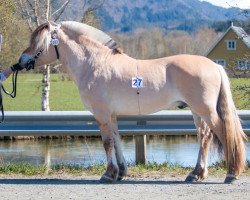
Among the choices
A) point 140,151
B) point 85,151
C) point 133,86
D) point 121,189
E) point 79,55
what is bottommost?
point 85,151

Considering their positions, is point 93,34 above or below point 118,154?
above

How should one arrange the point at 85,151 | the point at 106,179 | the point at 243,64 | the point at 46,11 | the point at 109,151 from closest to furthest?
the point at 106,179 → the point at 109,151 → the point at 243,64 → the point at 85,151 → the point at 46,11

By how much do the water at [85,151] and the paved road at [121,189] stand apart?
7.98ft

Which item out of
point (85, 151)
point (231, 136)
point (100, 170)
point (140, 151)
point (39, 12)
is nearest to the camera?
point (231, 136)

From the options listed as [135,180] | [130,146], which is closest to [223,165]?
[135,180]

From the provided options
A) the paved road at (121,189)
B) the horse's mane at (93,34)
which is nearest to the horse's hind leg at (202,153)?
the paved road at (121,189)

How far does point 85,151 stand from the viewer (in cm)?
1466

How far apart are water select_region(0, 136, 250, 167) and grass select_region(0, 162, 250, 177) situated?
1.28 meters

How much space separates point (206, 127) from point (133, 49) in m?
83.0

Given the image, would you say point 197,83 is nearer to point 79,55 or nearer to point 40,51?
point 79,55

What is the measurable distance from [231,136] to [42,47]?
2.97 m

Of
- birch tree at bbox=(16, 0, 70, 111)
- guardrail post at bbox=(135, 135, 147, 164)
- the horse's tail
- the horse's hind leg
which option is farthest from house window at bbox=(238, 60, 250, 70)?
birch tree at bbox=(16, 0, 70, 111)

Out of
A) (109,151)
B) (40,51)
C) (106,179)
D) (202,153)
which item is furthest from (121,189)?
(40,51)

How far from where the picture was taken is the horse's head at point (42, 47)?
31.3 ft
